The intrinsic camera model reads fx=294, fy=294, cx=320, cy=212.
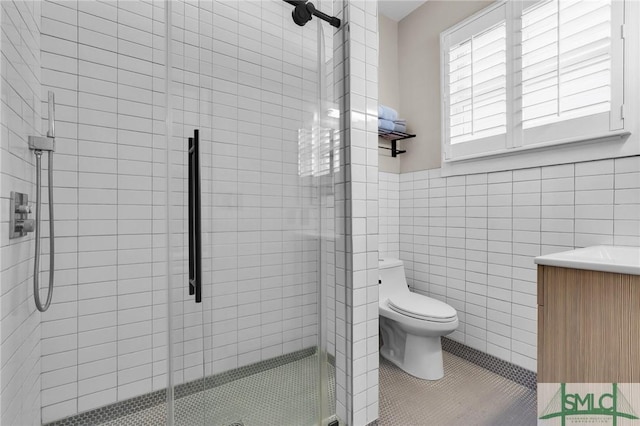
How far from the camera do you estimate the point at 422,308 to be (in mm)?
1807

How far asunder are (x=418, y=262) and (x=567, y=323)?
1.29 meters

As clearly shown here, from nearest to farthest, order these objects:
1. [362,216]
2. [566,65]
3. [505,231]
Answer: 1. [362,216]
2. [566,65]
3. [505,231]

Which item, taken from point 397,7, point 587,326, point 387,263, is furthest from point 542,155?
point 397,7

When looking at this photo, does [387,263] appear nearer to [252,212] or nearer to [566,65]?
[252,212]

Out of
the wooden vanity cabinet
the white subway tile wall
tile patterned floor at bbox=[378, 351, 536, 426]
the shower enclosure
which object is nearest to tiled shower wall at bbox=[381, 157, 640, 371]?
tile patterned floor at bbox=[378, 351, 536, 426]

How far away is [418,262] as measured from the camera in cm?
239

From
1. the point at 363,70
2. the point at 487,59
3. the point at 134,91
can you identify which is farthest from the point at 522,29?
the point at 134,91

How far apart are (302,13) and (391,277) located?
1.74 metres

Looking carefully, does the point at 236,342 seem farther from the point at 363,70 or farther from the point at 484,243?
the point at 484,243

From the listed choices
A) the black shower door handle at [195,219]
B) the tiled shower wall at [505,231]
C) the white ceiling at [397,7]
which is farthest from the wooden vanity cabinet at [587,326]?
the white ceiling at [397,7]

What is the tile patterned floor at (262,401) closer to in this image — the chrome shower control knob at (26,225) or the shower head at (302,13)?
the chrome shower control knob at (26,225)

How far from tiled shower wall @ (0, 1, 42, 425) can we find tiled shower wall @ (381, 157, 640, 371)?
2.30 meters

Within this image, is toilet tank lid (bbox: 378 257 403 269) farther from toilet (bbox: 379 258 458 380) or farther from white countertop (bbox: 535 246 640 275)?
white countertop (bbox: 535 246 640 275)

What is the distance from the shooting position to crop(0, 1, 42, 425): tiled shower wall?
92cm
